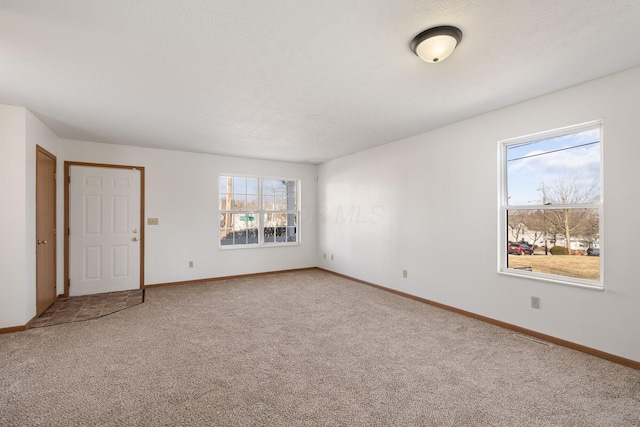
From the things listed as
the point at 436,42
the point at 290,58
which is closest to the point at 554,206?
the point at 436,42

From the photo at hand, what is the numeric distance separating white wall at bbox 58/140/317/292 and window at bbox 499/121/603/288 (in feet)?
14.4

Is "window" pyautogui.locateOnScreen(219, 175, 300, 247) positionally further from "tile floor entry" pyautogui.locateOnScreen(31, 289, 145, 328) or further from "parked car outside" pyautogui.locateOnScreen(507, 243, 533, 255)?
"parked car outside" pyautogui.locateOnScreen(507, 243, 533, 255)

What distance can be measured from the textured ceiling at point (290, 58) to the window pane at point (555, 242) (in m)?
1.26

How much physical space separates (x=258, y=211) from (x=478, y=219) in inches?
165

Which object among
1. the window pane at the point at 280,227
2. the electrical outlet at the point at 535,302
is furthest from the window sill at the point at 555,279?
the window pane at the point at 280,227

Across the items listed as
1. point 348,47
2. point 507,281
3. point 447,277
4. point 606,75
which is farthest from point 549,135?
point 348,47

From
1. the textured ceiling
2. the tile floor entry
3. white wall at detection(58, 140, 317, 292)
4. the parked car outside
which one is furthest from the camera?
white wall at detection(58, 140, 317, 292)

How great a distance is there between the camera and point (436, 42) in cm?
197

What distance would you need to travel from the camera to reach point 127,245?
16.5 ft

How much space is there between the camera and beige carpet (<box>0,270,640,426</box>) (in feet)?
6.22

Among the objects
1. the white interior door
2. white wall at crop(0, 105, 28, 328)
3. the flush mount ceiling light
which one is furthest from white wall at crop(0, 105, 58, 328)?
the flush mount ceiling light

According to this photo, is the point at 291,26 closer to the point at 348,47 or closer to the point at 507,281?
the point at 348,47

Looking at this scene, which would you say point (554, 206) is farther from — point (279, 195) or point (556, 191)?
point (279, 195)

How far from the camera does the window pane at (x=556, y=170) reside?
283 cm
